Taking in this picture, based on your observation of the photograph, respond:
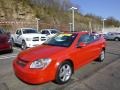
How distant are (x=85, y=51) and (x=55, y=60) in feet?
6.37

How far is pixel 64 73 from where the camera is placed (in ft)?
21.7

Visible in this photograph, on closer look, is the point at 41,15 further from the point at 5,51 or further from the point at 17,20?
the point at 5,51

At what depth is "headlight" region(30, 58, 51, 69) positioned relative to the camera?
6086 millimetres

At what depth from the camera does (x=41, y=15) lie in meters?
48.2

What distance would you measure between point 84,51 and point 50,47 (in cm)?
130

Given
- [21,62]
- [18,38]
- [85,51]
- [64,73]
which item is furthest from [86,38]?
[18,38]

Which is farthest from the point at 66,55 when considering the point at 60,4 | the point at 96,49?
the point at 60,4

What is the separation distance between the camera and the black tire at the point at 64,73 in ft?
21.0

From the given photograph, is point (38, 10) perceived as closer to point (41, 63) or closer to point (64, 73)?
point (64, 73)

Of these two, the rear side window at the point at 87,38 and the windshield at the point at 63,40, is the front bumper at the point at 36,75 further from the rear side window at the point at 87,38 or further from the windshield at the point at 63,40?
the rear side window at the point at 87,38

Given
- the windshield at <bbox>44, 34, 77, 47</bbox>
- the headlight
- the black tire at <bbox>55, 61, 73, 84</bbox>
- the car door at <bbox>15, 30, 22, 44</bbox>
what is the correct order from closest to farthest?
the headlight
the black tire at <bbox>55, 61, 73, 84</bbox>
the windshield at <bbox>44, 34, 77, 47</bbox>
the car door at <bbox>15, 30, 22, 44</bbox>

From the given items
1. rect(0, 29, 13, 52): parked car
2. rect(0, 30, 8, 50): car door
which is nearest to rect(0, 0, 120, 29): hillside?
rect(0, 29, 13, 52): parked car

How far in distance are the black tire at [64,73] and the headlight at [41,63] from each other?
423 mm

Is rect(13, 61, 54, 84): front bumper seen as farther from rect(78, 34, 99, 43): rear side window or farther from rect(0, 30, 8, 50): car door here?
rect(0, 30, 8, 50): car door
